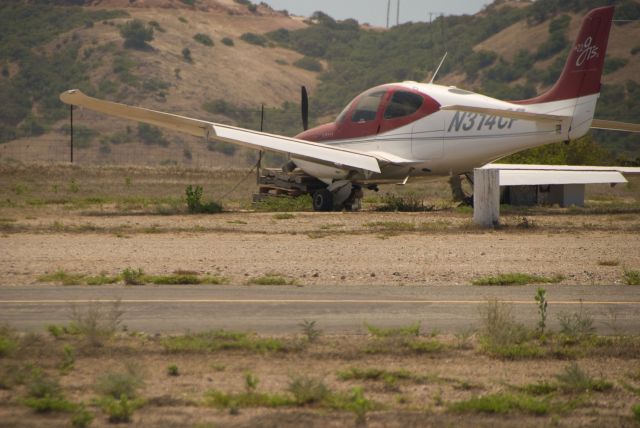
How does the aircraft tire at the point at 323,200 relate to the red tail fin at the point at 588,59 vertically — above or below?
below

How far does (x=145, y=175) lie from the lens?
40219 millimetres

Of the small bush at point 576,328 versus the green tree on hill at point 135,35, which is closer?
the small bush at point 576,328

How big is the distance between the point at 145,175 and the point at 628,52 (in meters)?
58.6

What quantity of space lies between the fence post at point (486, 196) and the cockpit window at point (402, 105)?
427 centimetres

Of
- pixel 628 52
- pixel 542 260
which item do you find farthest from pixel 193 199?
pixel 628 52

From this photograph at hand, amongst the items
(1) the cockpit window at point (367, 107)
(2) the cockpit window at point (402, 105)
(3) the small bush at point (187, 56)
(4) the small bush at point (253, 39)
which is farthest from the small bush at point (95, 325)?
(4) the small bush at point (253, 39)

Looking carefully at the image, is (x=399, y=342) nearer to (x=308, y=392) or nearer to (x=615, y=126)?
(x=308, y=392)

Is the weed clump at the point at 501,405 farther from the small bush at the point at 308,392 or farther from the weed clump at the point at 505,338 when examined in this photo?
the weed clump at the point at 505,338

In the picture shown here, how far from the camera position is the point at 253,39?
4432 inches

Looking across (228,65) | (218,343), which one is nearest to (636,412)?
(218,343)

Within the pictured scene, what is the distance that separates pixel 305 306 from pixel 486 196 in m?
9.38

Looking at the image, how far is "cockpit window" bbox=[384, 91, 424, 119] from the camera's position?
953 inches

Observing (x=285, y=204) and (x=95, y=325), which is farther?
(x=285, y=204)

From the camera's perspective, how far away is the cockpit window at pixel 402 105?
24.2 meters
